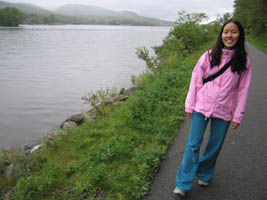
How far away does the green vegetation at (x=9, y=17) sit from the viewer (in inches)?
2891

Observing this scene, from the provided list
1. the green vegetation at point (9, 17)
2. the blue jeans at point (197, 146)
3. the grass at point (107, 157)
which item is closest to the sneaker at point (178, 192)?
the blue jeans at point (197, 146)

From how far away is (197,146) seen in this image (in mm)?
2494

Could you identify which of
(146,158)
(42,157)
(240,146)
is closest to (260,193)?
(240,146)

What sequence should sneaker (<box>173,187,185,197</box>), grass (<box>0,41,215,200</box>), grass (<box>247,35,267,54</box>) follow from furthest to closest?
grass (<box>247,35,267,54</box>) → grass (<box>0,41,215,200</box>) → sneaker (<box>173,187,185,197</box>)

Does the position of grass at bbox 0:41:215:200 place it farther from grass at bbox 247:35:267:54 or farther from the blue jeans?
grass at bbox 247:35:267:54

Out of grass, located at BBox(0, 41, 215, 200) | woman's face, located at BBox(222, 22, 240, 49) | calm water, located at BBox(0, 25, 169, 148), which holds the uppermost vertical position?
woman's face, located at BBox(222, 22, 240, 49)

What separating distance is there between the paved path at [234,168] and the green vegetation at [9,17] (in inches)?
3436

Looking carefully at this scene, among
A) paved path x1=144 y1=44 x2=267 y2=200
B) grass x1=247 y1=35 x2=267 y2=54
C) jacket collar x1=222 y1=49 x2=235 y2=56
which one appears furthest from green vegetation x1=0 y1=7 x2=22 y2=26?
jacket collar x1=222 y1=49 x2=235 y2=56

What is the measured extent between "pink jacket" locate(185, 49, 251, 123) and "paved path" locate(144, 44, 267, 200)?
1046mm

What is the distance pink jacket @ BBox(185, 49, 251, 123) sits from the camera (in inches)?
92.8

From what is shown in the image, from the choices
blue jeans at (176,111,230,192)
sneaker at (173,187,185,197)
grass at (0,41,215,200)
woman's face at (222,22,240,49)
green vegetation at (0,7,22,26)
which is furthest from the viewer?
green vegetation at (0,7,22,26)

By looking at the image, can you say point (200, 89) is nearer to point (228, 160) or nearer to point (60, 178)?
point (228, 160)

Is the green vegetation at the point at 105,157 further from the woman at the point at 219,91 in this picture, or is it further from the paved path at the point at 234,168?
the woman at the point at 219,91

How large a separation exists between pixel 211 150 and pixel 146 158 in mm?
1080
